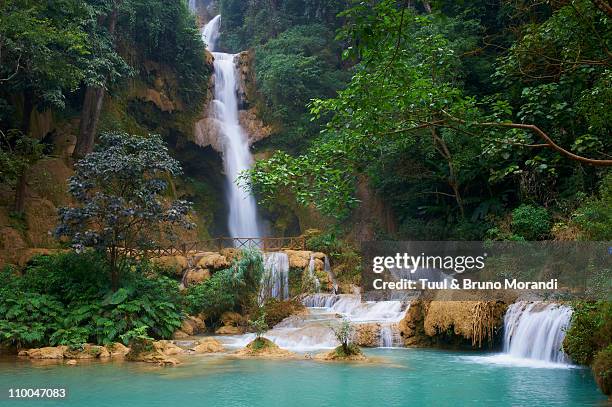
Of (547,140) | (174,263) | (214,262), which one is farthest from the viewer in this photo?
(174,263)

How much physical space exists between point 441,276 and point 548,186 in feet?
13.3

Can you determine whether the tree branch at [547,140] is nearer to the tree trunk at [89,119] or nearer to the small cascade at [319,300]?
the small cascade at [319,300]

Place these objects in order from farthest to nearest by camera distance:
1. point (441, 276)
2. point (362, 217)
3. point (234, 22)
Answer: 1. point (234, 22)
2. point (362, 217)
3. point (441, 276)

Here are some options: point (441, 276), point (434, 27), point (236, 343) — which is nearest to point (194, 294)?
point (236, 343)

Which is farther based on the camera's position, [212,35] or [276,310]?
[212,35]

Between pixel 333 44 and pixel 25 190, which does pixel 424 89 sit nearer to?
pixel 25 190

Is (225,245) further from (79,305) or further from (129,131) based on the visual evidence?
(79,305)

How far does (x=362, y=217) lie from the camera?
25.1 meters

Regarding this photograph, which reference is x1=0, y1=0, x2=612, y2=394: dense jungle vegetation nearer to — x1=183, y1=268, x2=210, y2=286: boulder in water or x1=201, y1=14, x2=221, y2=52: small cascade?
x1=183, y1=268, x2=210, y2=286: boulder in water

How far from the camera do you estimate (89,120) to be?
70.9 ft

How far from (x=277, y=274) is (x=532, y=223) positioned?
784cm

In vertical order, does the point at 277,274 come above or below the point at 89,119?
below

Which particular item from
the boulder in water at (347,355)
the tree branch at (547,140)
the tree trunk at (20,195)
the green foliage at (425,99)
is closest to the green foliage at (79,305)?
the boulder in water at (347,355)

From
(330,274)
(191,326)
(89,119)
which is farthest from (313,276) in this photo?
(89,119)
